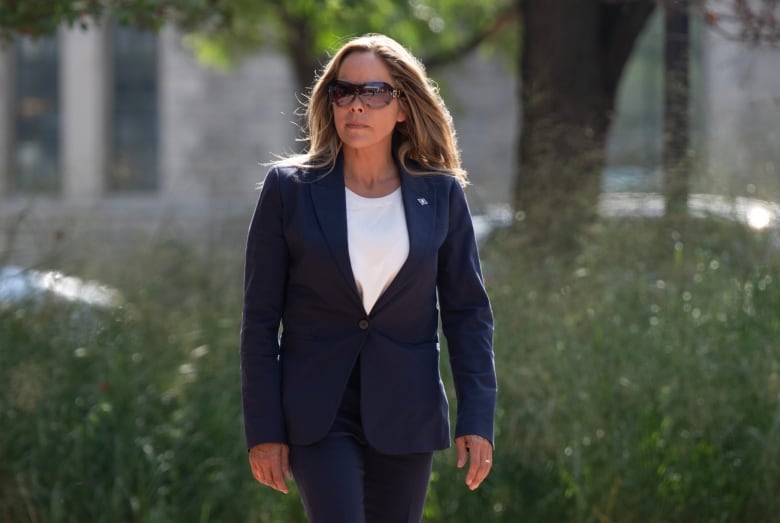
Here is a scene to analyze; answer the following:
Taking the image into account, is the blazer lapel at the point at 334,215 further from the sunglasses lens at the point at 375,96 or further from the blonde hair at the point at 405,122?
the sunglasses lens at the point at 375,96

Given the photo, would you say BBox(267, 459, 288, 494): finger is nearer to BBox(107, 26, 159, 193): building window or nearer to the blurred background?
the blurred background

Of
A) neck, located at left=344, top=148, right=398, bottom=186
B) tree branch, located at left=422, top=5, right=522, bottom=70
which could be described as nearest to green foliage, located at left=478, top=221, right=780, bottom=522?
neck, located at left=344, top=148, right=398, bottom=186

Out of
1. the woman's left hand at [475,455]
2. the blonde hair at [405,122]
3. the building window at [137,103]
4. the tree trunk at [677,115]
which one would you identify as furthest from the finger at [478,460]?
the building window at [137,103]

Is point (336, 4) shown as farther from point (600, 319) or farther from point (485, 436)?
point (485, 436)

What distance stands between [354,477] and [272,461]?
239 millimetres

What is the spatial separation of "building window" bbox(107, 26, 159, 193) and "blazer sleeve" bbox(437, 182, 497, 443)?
24663 mm

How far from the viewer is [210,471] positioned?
20.9ft

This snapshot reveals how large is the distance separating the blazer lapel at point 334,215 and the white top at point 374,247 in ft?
0.09

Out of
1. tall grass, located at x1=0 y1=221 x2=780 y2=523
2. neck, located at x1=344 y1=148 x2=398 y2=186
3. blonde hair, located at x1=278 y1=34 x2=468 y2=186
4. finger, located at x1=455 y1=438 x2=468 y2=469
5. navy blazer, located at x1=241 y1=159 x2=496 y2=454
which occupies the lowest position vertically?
tall grass, located at x1=0 y1=221 x2=780 y2=523

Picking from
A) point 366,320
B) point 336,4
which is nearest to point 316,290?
point 366,320

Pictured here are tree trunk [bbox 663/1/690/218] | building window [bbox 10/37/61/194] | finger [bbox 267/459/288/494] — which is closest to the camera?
finger [bbox 267/459/288/494]

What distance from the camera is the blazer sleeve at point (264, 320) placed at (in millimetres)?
3674

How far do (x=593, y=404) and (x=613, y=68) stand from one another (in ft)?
13.9

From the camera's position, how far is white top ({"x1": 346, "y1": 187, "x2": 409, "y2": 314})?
12.2 ft
